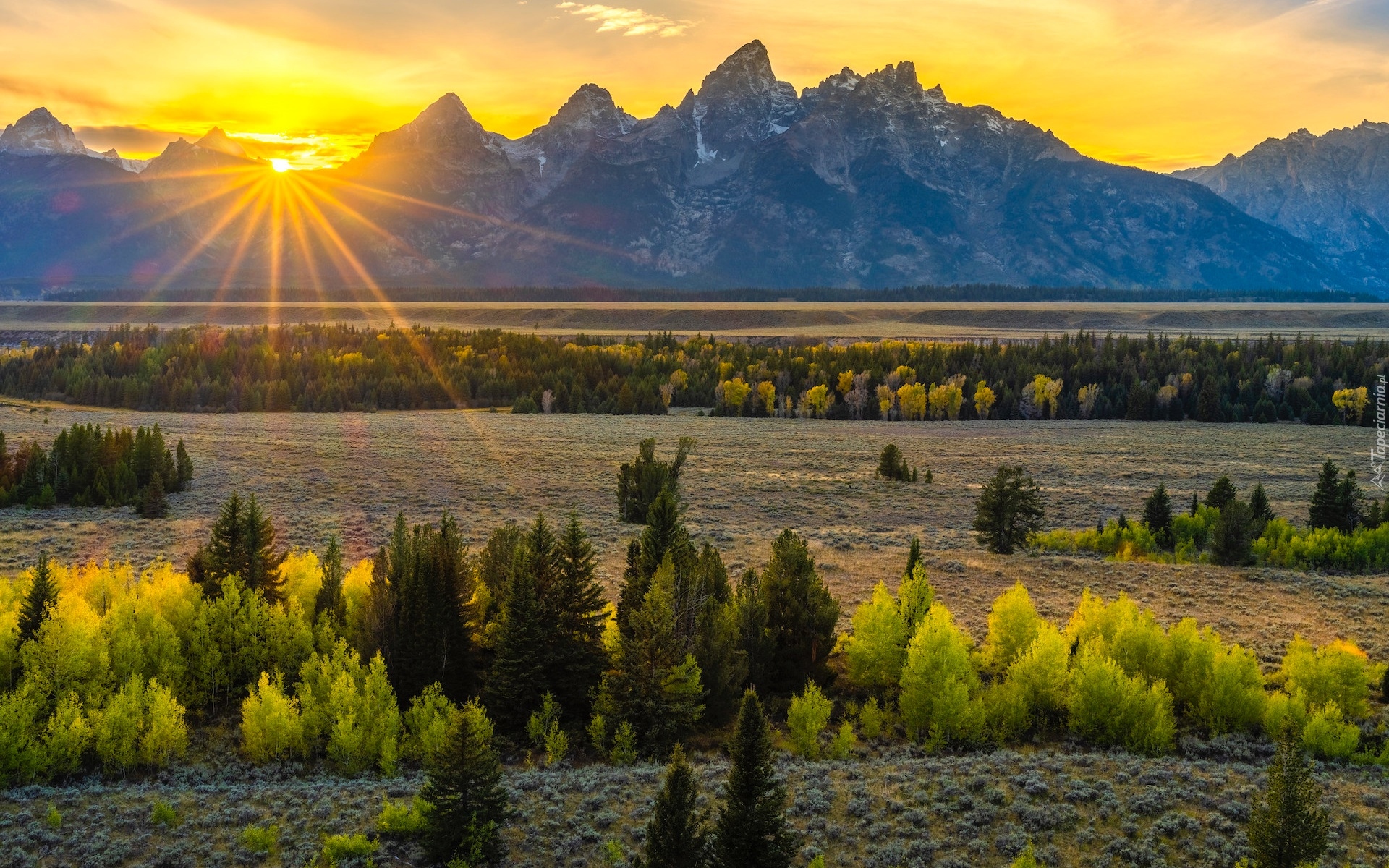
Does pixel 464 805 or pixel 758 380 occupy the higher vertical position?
pixel 758 380

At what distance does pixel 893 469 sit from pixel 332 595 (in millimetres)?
45778

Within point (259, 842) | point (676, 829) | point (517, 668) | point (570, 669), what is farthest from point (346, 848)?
point (570, 669)

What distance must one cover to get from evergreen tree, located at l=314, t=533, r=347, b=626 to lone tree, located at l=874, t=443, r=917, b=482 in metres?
45.0

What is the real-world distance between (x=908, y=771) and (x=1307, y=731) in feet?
35.6

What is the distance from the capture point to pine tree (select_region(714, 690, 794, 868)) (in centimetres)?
1923

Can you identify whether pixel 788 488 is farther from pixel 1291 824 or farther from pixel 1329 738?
pixel 1291 824

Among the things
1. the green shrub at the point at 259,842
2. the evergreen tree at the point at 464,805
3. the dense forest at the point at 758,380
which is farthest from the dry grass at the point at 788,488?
the green shrub at the point at 259,842

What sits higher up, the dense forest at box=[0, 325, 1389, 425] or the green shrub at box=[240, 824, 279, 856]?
the dense forest at box=[0, 325, 1389, 425]

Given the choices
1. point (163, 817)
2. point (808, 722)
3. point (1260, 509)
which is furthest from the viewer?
point (1260, 509)

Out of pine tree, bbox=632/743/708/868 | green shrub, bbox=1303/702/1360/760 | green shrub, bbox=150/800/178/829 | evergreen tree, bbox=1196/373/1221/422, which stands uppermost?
evergreen tree, bbox=1196/373/1221/422

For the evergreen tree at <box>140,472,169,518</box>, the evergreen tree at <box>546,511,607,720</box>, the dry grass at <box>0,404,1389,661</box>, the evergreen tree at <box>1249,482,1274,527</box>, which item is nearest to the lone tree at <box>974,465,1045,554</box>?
the dry grass at <box>0,404,1389,661</box>

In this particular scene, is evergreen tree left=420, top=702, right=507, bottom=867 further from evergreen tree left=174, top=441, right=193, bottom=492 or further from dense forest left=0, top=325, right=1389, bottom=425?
dense forest left=0, top=325, right=1389, bottom=425

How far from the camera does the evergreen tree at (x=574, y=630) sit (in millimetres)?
30906

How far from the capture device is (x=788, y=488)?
6850 cm
